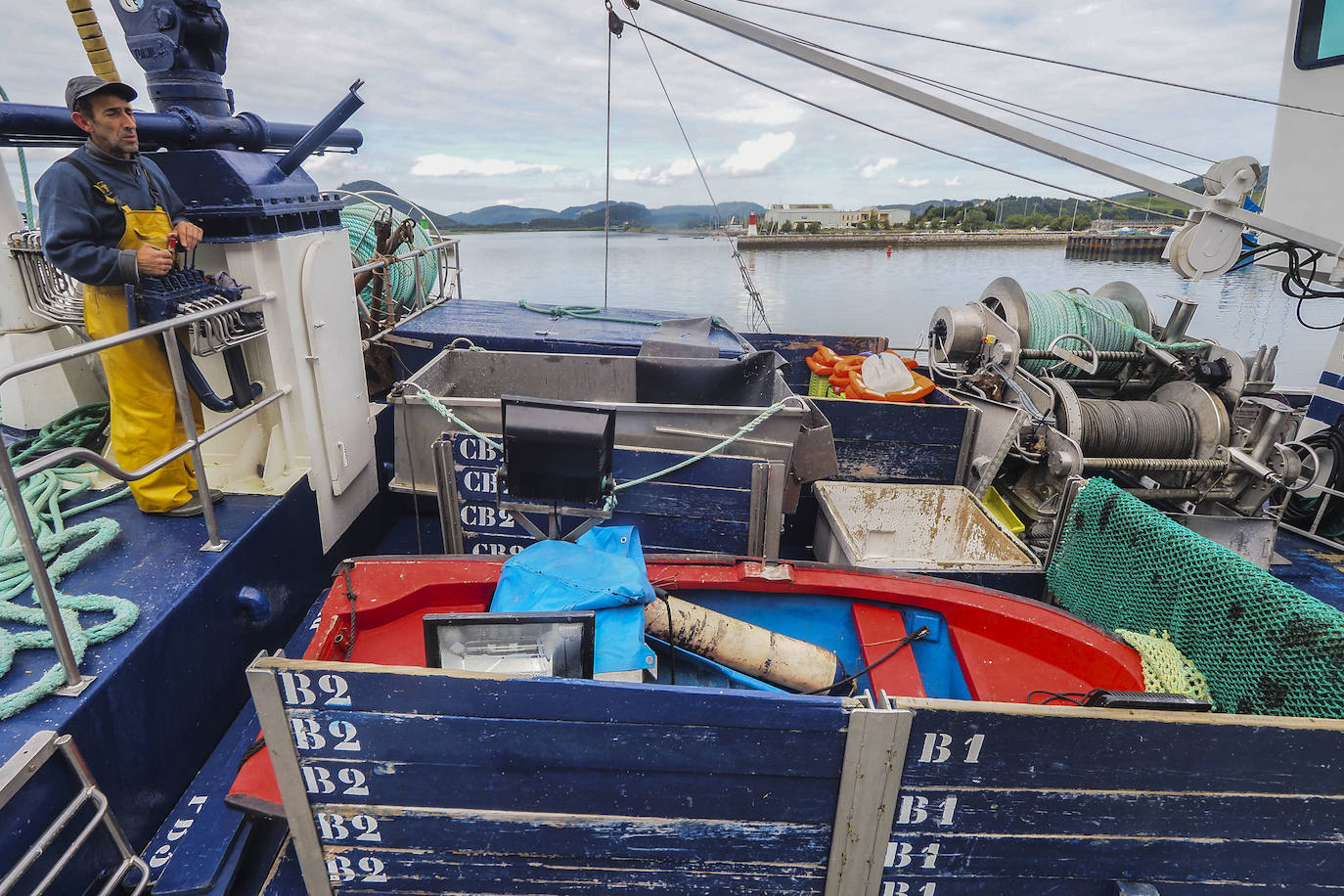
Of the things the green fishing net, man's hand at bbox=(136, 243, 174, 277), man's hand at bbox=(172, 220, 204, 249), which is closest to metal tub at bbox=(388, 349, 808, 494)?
man's hand at bbox=(172, 220, 204, 249)

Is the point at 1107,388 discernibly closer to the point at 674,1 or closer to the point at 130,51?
the point at 674,1

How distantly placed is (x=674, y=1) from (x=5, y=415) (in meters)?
4.32

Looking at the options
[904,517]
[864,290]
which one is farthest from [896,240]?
[904,517]

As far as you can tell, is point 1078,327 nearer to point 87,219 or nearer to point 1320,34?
point 1320,34

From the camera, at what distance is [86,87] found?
7.78ft

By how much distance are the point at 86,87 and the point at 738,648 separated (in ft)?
10.3

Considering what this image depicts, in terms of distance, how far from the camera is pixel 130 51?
10.1 feet

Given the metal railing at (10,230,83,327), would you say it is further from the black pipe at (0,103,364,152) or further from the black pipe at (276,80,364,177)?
the black pipe at (276,80,364,177)

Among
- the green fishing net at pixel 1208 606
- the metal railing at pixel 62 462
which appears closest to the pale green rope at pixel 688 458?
the metal railing at pixel 62 462

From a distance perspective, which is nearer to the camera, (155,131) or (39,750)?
(39,750)

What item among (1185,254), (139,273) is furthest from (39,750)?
(1185,254)

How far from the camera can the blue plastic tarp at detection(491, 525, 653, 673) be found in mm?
2123

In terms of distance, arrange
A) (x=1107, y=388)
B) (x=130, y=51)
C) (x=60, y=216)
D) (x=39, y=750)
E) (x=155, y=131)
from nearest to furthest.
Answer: (x=39, y=750) → (x=60, y=216) → (x=155, y=131) → (x=130, y=51) → (x=1107, y=388)

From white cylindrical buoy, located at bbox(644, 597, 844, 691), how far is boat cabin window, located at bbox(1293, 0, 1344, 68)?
735cm
